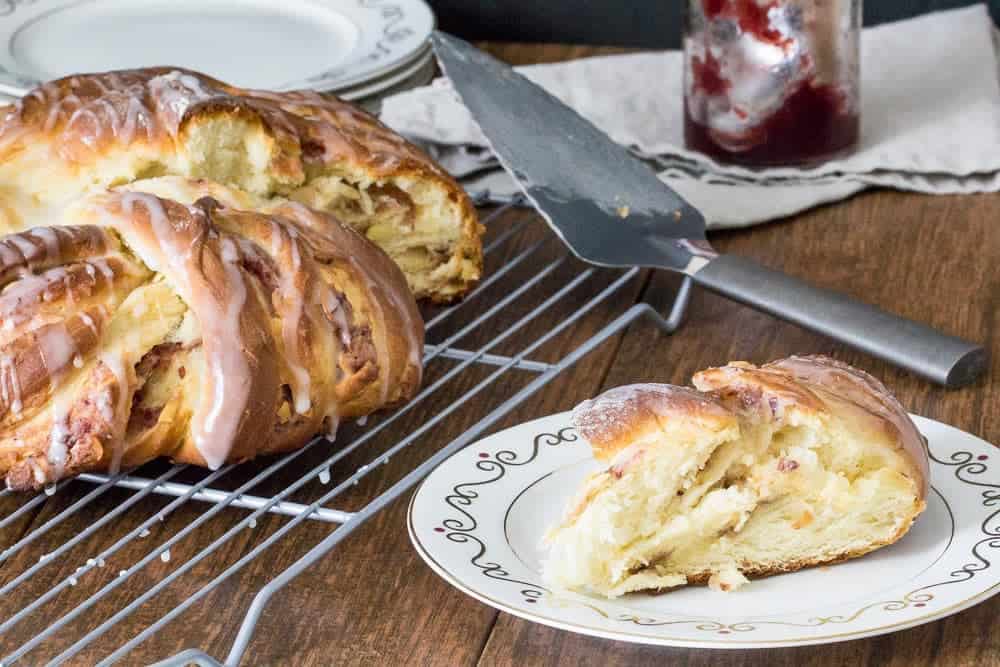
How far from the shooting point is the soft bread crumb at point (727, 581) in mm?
1021

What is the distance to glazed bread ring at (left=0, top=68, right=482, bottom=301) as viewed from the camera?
135 cm

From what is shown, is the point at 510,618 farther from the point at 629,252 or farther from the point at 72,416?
the point at 629,252

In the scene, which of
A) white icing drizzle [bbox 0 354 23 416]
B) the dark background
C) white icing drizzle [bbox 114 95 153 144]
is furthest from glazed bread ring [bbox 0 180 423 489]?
the dark background

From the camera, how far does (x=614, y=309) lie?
159 cm

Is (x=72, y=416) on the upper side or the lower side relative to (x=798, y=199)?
upper

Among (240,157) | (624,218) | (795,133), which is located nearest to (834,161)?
(795,133)

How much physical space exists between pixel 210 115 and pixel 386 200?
0.20 metres

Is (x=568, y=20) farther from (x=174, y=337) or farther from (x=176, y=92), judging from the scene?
(x=174, y=337)

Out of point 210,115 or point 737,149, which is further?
point 737,149

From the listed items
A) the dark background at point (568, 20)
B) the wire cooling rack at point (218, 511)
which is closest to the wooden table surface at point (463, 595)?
the wire cooling rack at point (218, 511)

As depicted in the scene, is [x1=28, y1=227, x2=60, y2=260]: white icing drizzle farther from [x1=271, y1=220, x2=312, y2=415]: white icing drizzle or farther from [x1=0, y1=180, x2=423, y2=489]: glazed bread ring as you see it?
[x1=271, y1=220, x2=312, y2=415]: white icing drizzle

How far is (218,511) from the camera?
1.17 metres

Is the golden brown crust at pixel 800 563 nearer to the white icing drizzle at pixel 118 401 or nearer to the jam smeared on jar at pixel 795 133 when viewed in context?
the white icing drizzle at pixel 118 401

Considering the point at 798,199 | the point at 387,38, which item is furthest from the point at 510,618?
the point at 387,38
